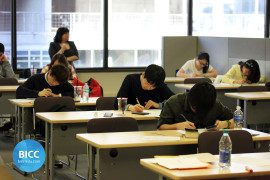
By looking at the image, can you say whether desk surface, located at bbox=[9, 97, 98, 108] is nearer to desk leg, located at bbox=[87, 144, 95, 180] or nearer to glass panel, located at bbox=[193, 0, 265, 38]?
desk leg, located at bbox=[87, 144, 95, 180]

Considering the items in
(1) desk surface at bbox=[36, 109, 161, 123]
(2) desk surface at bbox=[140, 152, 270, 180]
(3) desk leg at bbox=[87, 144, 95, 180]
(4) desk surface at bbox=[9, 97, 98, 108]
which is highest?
(4) desk surface at bbox=[9, 97, 98, 108]

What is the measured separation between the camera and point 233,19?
1348 cm

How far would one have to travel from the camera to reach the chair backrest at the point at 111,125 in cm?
556

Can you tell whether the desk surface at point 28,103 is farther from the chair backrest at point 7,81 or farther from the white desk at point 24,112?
the chair backrest at point 7,81

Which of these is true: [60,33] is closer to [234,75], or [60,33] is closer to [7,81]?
[7,81]

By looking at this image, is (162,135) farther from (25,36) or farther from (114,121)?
(25,36)

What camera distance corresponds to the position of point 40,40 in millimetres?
12078

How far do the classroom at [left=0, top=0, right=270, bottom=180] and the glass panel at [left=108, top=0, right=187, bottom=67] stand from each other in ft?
0.07

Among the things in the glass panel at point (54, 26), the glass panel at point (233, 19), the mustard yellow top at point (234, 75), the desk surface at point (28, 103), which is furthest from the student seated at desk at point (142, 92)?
the glass panel at point (233, 19)

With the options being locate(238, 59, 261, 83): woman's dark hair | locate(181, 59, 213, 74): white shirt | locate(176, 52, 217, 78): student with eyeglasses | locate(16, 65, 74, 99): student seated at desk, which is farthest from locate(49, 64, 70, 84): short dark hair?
locate(181, 59, 213, 74): white shirt

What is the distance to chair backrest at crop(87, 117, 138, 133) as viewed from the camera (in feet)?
18.2

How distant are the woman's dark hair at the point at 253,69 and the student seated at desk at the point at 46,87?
3055 millimetres

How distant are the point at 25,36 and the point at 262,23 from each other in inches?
189

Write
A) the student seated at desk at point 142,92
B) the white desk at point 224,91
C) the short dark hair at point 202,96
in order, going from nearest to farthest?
the short dark hair at point 202,96
the student seated at desk at point 142,92
the white desk at point 224,91
